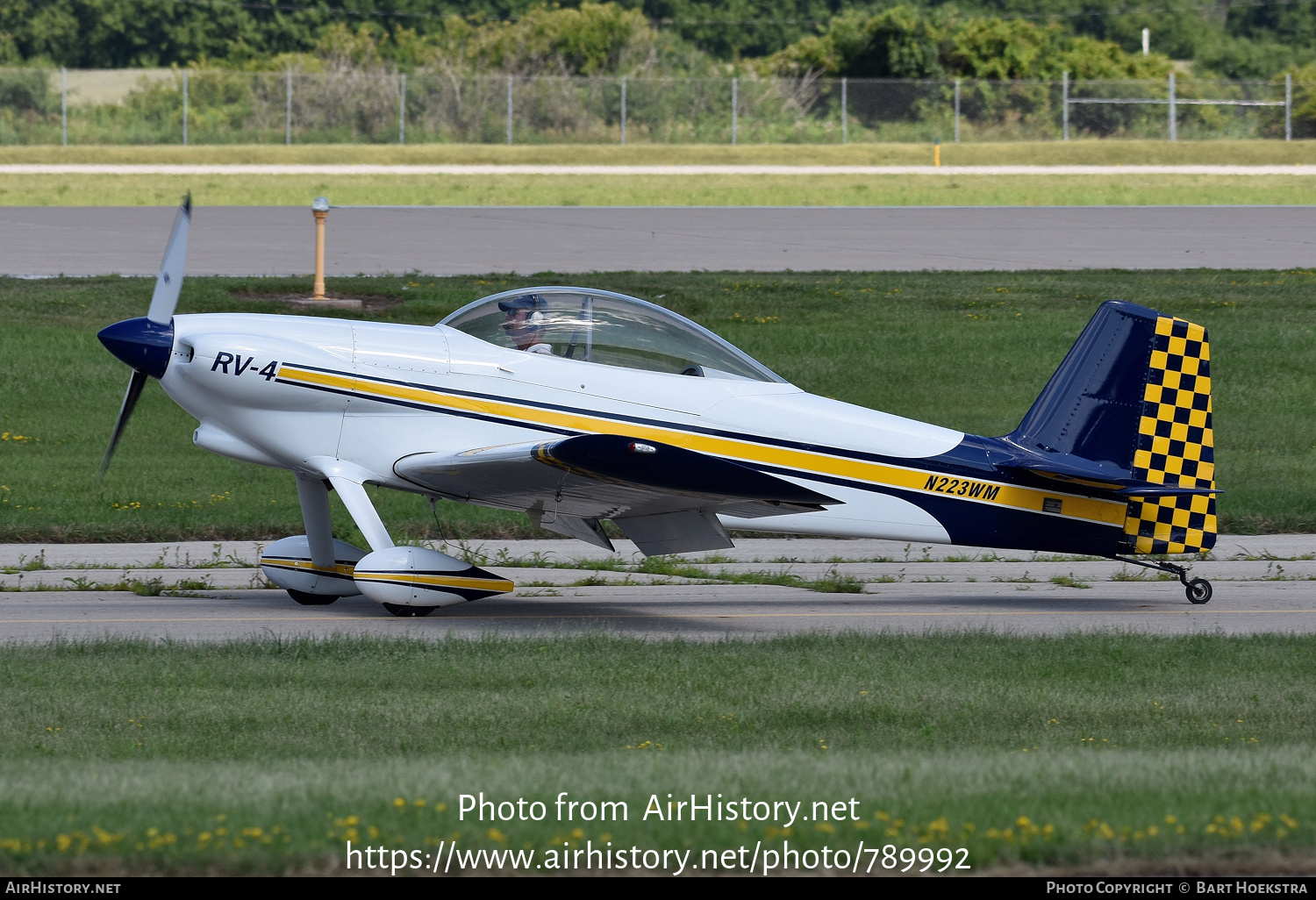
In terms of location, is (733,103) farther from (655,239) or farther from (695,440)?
(695,440)

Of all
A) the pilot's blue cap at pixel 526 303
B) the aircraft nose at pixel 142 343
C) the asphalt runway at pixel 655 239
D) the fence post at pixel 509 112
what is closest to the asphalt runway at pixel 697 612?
the aircraft nose at pixel 142 343

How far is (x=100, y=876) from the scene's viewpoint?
4.66 metres

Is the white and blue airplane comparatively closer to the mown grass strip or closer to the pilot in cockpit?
the pilot in cockpit

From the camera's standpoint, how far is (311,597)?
34.9ft

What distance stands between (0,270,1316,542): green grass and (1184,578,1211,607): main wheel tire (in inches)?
123

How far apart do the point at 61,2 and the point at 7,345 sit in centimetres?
5484

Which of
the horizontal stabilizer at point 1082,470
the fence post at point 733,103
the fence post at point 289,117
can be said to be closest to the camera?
the horizontal stabilizer at point 1082,470

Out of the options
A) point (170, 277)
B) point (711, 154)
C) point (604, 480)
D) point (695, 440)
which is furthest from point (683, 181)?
point (604, 480)

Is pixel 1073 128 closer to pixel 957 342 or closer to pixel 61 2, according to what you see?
pixel 957 342

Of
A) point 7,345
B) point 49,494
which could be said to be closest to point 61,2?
point 7,345

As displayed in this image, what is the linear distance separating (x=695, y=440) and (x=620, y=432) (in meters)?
0.51

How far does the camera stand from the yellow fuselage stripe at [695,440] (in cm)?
995

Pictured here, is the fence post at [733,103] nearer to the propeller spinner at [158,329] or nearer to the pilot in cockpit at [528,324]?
the pilot in cockpit at [528,324]

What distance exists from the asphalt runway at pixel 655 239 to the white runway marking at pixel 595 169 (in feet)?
28.3
